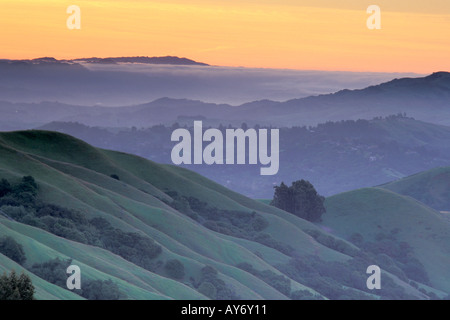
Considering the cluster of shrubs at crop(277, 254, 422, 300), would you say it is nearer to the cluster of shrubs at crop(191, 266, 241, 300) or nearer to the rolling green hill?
the rolling green hill

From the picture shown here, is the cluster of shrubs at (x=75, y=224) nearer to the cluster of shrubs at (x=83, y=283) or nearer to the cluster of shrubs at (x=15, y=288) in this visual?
the cluster of shrubs at (x=83, y=283)

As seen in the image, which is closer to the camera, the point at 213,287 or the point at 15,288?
the point at 15,288

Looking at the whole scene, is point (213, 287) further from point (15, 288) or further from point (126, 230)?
point (15, 288)

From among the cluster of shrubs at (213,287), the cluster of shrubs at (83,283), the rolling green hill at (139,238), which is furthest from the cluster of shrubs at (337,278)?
the cluster of shrubs at (83,283)

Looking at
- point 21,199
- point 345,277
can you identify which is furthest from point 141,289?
point 345,277

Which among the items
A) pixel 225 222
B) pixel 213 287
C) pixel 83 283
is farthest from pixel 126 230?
pixel 225 222

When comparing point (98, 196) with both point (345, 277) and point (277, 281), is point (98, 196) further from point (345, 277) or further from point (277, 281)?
point (345, 277)
